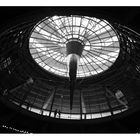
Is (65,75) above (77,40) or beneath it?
beneath

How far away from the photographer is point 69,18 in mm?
29891

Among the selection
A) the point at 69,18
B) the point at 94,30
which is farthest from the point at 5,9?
the point at 94,30

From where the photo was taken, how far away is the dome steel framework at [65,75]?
98.8 ft

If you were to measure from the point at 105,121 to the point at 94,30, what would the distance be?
1149 centimetres

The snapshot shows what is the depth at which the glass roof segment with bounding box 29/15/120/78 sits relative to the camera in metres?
30.1

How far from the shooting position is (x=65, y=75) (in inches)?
1399

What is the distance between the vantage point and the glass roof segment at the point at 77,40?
30.1 metres

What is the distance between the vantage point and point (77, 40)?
31.9 m

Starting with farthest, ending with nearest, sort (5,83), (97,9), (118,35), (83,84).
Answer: (83,84) → (5,83) → (118,35) → (97,9)

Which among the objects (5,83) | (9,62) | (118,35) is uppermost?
(118,35)

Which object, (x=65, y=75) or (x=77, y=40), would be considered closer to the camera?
(x=77, y=40)

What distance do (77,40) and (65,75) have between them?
6.09 meters

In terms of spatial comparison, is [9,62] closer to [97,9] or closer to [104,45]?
[104,45]

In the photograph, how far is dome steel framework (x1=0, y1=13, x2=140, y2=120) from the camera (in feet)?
98.8
